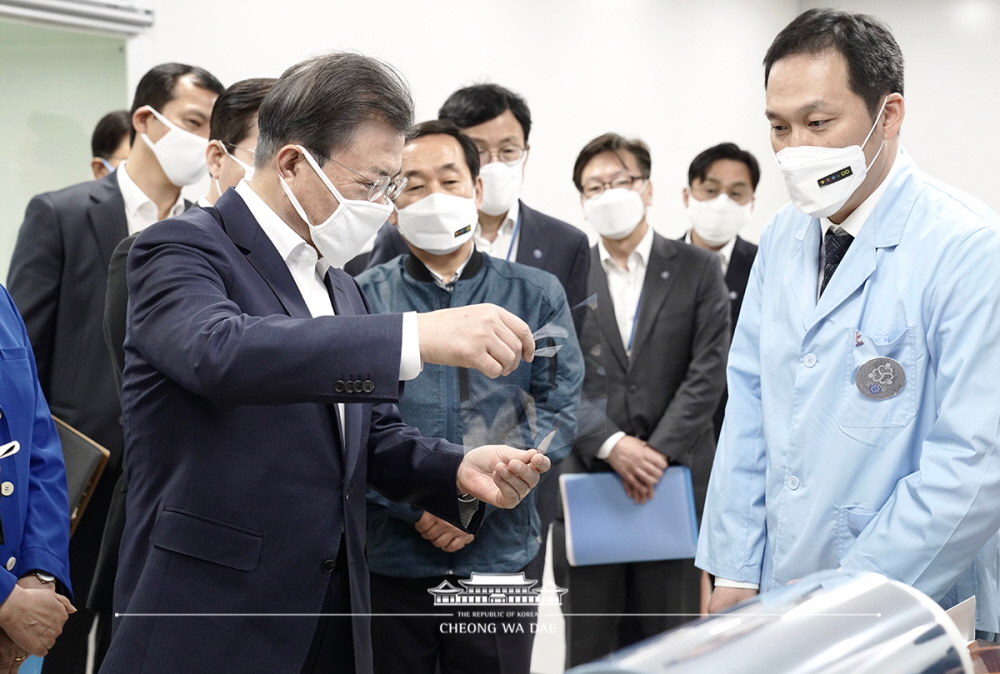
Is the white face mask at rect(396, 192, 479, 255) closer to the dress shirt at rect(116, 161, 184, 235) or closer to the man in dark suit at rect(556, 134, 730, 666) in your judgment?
the man in dark suit at rect(556, 134, 730, 666)

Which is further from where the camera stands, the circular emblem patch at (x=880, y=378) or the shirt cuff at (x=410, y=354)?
the circular emblem patch at (x=880, y=378)

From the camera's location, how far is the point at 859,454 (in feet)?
5.05

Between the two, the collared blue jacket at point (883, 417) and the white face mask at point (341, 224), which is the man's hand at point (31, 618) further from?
the collared blue jacket at point (883, 417)

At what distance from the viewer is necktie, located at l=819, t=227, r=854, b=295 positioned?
1.69 m

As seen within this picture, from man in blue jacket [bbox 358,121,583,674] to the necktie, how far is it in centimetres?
47

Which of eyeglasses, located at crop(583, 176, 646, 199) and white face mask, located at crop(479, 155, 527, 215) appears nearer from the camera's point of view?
white face mask, located at crop(479, 155, 527, 215)

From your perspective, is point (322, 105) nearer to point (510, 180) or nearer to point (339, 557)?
point (339, 557)

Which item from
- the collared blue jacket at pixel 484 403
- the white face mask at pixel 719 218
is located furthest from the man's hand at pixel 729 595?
the white face mask at pixel 719 218

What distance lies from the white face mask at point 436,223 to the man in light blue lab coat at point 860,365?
83 cm

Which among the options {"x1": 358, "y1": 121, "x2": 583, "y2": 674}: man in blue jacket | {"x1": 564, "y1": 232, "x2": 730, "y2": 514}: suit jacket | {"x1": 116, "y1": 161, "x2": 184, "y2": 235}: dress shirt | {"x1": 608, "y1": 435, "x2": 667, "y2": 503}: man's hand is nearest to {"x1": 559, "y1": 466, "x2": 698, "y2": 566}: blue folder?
{"x1": 608, "y1": 435, "x2": 667, "y2": 503}: man's hand

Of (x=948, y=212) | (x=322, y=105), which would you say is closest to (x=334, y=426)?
(x=322, y=105)

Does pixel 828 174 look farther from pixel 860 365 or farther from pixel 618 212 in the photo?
pixel 618 212

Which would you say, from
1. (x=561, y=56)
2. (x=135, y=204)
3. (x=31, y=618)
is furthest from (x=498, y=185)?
(x=561, y=56)

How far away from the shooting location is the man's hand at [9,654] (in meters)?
1.74
